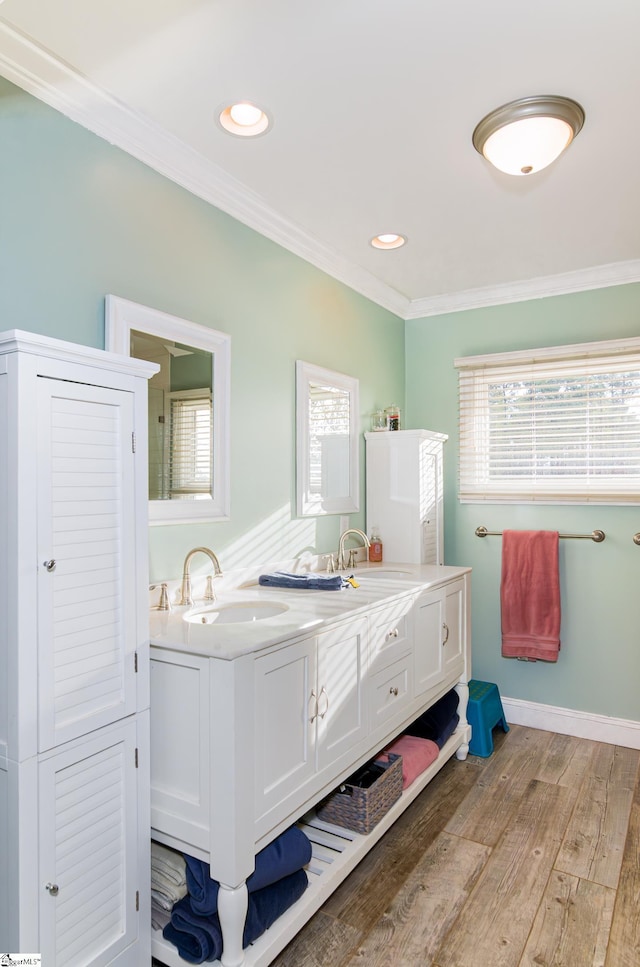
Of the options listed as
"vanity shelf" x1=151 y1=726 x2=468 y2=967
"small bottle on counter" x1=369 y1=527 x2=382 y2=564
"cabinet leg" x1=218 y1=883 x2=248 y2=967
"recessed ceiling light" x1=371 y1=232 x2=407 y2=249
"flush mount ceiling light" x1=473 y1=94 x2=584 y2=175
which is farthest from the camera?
"small bottle on counter" x1=369 y1=527 x2=382 y2=564

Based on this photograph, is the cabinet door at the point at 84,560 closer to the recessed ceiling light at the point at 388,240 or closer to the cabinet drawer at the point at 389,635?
the cabinet drawer at the point at 389,635

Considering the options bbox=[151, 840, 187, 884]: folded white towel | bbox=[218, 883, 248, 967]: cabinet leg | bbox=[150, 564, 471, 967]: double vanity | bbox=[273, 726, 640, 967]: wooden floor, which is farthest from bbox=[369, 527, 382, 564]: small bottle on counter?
bbox=[218, 883, 248, 967]: cabinet leg

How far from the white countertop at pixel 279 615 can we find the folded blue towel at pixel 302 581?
2 cm

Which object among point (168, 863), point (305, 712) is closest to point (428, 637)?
point (305, 712)

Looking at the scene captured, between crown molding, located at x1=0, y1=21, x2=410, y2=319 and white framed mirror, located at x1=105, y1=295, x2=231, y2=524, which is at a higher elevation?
Answer: crown molding, located at x1=0, y1=21, x2=410, y2=319

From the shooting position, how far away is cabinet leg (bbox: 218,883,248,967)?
1430mm

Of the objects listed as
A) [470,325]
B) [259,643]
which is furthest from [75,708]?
[470,325]

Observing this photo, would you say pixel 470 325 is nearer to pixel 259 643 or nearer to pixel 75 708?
pixel 259 643

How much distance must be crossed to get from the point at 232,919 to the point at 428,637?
Answer: 134 cm

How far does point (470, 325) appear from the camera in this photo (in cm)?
351

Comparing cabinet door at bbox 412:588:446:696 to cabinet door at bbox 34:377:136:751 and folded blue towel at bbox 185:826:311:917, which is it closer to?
folded blue towel at bbox 185:826:311:917

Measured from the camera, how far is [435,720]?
2.76m

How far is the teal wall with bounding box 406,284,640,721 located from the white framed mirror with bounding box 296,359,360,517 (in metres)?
0.70

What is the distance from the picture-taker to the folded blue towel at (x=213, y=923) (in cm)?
147
